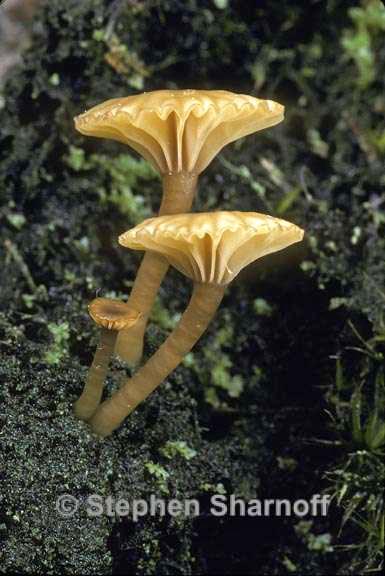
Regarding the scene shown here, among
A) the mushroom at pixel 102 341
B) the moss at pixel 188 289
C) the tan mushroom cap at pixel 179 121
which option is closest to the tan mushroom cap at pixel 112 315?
the mushroom at pixel 102 341

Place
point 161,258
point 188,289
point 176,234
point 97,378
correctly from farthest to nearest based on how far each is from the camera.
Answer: point 188,289 → point 161,258 → point 97,378 → point 176,234

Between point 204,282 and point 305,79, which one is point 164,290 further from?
point 305,79

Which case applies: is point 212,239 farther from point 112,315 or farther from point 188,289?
point 188,289

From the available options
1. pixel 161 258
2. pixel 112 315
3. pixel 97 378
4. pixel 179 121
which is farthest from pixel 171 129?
pixel 97 378

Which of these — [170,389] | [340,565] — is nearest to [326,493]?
[340,565]

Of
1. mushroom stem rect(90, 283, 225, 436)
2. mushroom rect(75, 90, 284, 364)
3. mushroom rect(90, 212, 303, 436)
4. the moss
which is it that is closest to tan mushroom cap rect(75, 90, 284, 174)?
mushroom rect(75, 90, 284, 364)
